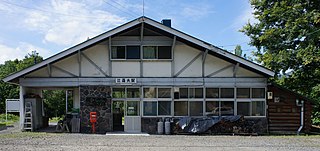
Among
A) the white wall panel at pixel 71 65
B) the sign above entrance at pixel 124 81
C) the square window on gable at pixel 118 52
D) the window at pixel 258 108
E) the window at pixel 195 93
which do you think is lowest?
the window at pixel 258 108

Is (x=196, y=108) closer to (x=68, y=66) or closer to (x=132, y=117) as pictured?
(x=132, y=117)

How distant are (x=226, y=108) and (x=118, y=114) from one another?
580 cm

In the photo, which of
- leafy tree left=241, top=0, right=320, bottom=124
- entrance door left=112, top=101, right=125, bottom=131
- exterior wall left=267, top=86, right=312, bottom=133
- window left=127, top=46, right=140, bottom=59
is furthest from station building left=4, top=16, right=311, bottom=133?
leafy tree left=241, top=0, right=320, bottom=124

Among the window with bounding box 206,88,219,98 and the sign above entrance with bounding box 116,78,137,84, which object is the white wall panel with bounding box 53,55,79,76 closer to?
the sign above entrance with bounding box 116,78,137,84

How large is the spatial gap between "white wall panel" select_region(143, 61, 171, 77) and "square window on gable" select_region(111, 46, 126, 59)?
118 cm

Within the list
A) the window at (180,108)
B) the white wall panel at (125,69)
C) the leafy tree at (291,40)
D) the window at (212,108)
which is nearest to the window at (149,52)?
the white wall panel at (125,69)

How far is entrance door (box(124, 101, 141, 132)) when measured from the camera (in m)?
15.8

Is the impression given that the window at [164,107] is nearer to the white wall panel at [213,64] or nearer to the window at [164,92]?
the window at [164,92]

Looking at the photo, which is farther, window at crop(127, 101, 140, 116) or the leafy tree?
the leafy tree

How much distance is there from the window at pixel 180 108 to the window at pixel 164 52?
7.77ft

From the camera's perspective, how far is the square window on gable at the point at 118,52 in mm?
15945

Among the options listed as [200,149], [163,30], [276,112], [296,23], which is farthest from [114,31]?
[296,23]

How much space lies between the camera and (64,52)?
15.2 metres

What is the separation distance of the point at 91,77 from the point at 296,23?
11662mm
